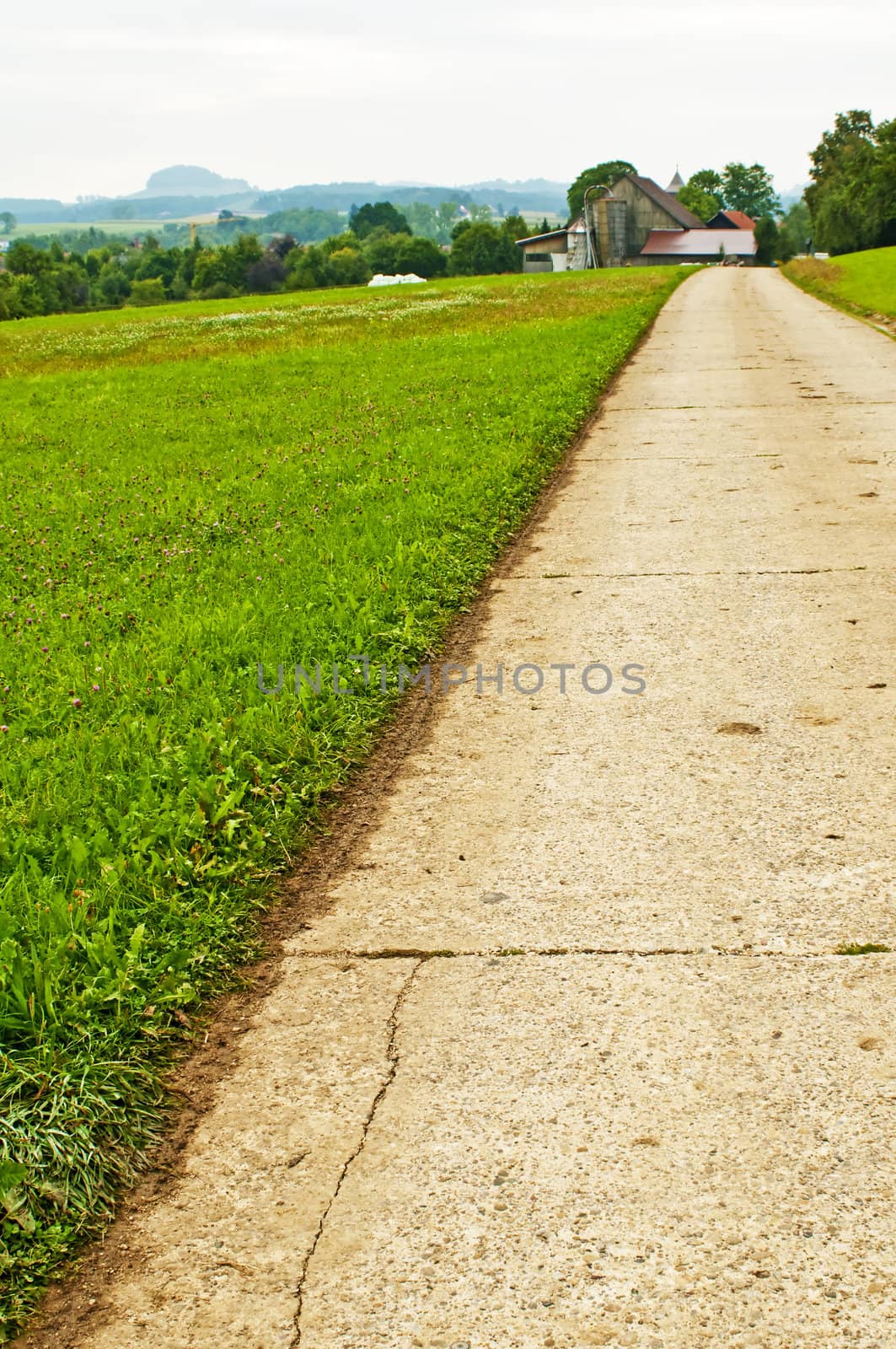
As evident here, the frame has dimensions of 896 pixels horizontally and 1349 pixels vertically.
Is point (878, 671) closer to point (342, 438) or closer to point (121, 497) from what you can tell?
point (121, 497)

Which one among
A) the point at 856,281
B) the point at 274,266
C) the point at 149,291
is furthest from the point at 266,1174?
the point at 149,291

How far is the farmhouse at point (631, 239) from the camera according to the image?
98062mm

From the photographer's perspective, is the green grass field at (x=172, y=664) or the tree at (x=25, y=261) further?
the tree at (x=25, y=261)

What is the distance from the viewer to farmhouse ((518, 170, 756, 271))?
9806 centimetres

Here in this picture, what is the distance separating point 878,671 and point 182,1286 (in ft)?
14.4

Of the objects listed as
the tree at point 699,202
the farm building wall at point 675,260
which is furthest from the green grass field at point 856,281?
the tree at point 699,202

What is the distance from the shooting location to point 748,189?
168m

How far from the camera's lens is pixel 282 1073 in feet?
10.3

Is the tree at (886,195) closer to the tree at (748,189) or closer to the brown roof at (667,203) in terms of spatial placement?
the brown roof at (667,203)

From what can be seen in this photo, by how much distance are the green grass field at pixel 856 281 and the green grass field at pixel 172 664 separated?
17007mm

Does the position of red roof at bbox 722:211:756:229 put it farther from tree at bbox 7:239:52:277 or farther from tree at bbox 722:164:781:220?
tree at bbox 7:239:52:277

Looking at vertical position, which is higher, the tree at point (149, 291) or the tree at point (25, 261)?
the tree at point (25, 261)

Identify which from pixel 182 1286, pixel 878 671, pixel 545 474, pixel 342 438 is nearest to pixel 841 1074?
pixel 182 1286

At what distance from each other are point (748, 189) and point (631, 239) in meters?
74.2
